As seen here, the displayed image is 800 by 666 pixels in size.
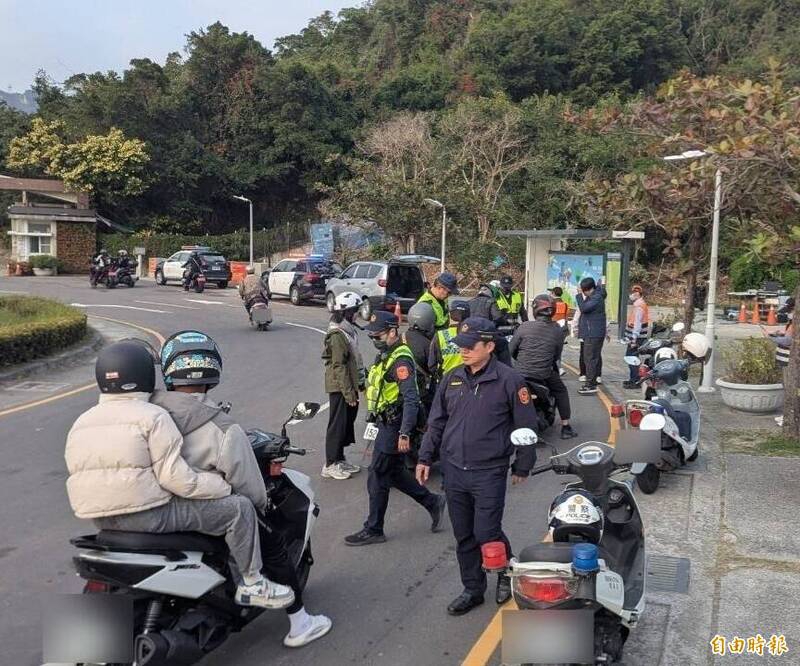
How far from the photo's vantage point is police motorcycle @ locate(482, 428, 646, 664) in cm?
359

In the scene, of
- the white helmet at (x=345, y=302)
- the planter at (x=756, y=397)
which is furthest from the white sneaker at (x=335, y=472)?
the planter at (x=756, y=397)

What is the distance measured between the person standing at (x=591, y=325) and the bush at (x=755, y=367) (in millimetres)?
2017

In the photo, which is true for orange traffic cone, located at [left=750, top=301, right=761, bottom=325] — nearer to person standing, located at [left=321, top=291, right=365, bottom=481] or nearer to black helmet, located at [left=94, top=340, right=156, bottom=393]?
person standing, located at [left=321, top=291, right=365, bottom=481]

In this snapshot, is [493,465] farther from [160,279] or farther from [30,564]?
[160,279]

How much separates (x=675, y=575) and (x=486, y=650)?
1722mm

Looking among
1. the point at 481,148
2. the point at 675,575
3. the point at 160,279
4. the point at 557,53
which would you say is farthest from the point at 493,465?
the point at 557,53

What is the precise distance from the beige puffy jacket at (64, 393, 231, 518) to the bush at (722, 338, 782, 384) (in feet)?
28.9

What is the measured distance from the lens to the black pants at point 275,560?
4.21 metres

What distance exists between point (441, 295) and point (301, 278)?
19591 millimetres

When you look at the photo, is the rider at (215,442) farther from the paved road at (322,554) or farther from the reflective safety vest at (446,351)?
the reflective safety vest at (446,351)

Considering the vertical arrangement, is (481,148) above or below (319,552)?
above

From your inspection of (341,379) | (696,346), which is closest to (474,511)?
(341,379)

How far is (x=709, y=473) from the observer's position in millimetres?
7859

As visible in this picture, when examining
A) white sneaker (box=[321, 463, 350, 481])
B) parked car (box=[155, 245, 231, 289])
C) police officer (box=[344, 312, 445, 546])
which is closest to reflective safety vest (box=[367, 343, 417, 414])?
police officer (box=[344, 312, 445, 546])
